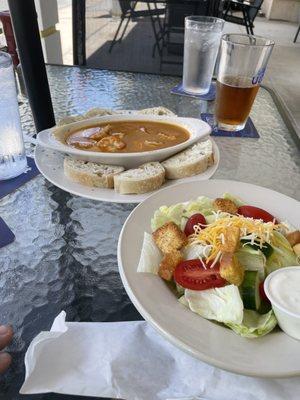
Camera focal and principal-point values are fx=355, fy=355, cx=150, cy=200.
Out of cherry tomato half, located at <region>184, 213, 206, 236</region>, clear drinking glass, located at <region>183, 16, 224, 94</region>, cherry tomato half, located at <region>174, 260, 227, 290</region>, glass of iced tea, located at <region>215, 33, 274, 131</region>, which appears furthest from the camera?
clear drinking glass, located at <region>183, 16, 224, 94</region>

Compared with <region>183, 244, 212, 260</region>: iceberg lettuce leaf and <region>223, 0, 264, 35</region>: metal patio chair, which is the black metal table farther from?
<region>223, 0, 264, 35</region>: metal patio chair

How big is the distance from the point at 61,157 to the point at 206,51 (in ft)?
2.85

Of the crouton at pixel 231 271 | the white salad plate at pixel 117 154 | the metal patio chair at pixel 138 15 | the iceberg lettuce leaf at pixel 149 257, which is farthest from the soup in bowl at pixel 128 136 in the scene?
the metal patio chair at pixel 138 15

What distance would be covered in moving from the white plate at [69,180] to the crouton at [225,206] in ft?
0.59

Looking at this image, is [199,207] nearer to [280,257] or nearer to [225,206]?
[225,206]

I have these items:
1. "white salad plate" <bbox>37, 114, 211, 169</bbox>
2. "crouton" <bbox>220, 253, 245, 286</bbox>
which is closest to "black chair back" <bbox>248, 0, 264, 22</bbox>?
"white salad plate" <bbox>37, 114, 211, 169</bbox>

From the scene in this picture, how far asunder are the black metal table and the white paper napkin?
0.03m

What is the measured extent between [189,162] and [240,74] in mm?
514

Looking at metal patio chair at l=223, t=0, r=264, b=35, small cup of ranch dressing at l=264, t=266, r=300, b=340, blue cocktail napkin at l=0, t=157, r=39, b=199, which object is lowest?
metal patio chair at l=223, t=0, r=264, b=35

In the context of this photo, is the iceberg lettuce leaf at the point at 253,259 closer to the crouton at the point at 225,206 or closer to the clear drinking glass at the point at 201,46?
the crouton at the point at 225,206

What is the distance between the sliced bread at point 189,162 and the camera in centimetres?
91

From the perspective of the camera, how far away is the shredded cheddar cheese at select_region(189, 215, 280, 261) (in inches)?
24.1

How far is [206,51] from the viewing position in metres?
1.49

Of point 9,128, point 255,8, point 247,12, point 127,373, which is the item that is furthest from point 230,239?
point 247,12
